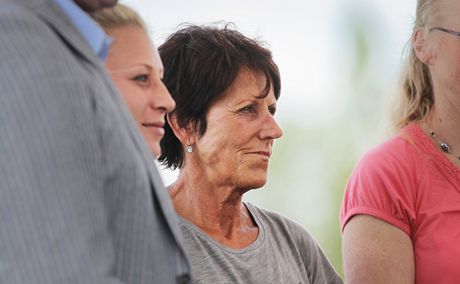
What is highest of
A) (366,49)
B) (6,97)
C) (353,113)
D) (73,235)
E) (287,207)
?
(6,97)

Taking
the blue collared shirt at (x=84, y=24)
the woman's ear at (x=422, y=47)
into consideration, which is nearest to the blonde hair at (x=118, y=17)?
the blue collared shirt at (x=84, y=24)

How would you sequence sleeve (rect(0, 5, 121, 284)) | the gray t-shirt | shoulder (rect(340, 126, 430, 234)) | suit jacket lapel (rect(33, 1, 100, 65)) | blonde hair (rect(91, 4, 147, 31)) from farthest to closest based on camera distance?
shoulder (rect(340, 126, 430, 234)), the gray t-shirt, blonde hair (rect(91, 4, 147, 31)), suit jacket lapel (rect(33, 1, 100, 65)), sleeve (rect(0, 5, 121, 284))

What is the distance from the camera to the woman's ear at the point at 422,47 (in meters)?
2.10

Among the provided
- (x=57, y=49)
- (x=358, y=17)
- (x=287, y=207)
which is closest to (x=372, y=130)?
(x=57, y=49)

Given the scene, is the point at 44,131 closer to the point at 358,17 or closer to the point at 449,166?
the point at 449,166

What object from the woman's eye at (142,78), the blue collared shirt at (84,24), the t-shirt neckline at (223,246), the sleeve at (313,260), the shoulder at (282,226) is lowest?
the sleeve at (313,260)

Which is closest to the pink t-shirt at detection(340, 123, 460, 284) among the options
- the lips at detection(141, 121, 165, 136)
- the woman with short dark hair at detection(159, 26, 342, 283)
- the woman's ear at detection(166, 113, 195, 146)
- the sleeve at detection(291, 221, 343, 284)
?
the sleeve at detection(291, 221, 343, 284)

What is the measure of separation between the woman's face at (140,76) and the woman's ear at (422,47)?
0.88 meters

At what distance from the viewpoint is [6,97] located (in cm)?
93

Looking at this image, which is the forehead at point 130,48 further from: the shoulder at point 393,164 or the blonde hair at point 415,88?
the blonde hair at point 415,88

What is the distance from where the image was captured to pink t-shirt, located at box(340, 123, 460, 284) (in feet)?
6.34

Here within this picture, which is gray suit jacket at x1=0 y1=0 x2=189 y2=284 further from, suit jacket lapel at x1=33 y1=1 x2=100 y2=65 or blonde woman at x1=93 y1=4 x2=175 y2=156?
blonde woman at x1=93 y1=4 x2=175 y2=156

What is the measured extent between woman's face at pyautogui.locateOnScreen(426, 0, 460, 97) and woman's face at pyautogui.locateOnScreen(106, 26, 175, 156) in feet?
2.81

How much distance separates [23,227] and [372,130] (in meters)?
1.47
